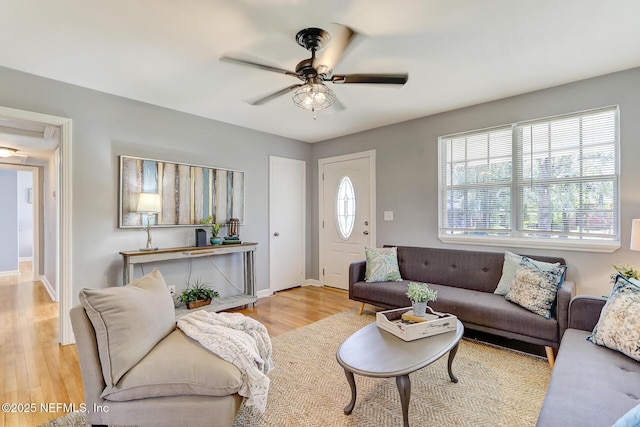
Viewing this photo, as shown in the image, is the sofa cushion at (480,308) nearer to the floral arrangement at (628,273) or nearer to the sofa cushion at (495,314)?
the sofa cushion at (495,314)

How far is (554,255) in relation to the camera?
2.98 metres

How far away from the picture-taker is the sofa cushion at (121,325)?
57.2 inches

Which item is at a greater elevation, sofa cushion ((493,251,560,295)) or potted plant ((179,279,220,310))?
sofa cushion ((493,251,560,295))

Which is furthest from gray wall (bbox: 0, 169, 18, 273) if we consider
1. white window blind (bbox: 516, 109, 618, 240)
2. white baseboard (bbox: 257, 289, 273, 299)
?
white window blind (bbox: 516, 109, 618, 240)

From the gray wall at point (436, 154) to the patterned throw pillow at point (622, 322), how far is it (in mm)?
1063

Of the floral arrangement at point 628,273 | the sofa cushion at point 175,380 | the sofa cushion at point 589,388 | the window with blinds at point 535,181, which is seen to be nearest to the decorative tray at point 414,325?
the sofa cushion at point 589,388

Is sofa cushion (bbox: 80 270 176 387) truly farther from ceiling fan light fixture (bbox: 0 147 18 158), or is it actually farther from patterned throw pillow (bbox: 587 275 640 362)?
ceiling fan light fixture (bbox: 0 147 18 158)

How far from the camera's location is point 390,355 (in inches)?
67.2

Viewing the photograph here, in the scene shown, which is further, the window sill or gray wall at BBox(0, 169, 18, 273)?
gray wall at BBox(0, 169, 18, 273)

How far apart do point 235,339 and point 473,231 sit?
3.00 meters

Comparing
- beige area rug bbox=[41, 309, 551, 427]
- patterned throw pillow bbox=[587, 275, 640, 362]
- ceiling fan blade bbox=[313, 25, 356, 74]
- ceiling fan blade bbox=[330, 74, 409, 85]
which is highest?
ceiling fan blade bbox=[313, 25, 356, 74]

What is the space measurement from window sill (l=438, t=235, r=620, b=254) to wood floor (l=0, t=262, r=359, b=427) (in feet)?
5.09

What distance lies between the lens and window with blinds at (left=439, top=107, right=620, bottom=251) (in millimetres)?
2787

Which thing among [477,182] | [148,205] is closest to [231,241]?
[148,205]
